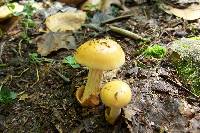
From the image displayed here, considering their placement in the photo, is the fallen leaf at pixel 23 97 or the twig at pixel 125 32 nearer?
the fallen leaf at pixel 23 97

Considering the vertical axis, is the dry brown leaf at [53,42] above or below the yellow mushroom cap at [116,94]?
below

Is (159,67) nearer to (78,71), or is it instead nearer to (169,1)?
(78,71)

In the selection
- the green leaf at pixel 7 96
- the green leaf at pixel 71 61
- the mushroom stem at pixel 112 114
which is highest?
the green leaf at pixel 71 61

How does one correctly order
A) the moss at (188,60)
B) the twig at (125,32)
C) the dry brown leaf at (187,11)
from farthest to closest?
1. the dry brown leaf at (187,11)
2. the twig at (125,32)
3. the moss at (188,60)

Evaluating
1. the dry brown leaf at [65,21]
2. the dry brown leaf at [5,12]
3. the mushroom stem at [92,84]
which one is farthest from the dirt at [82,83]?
the dry brown leaf at [5,12]

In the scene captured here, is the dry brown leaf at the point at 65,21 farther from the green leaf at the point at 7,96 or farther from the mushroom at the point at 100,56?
the mushroom at the point at 100,56

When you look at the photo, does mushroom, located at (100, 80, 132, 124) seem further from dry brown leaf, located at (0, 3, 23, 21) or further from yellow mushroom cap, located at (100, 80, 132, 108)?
dry brown leaf, located at (0, 3, 23, 21)

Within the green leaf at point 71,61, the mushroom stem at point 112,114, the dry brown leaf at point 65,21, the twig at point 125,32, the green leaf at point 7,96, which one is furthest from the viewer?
the dry brown leaf at point 65,21
